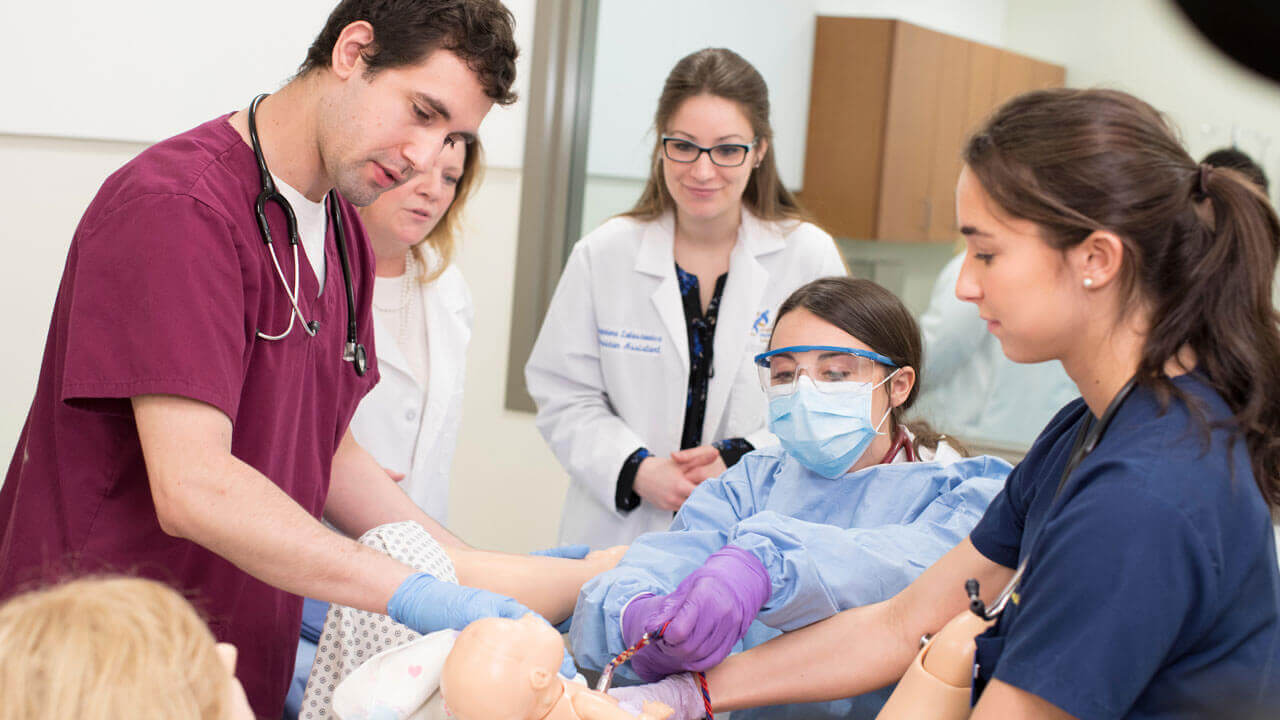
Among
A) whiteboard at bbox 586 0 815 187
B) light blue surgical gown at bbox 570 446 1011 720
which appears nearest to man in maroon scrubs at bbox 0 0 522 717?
light blue surgical gown at bbox 570 446 1011 720

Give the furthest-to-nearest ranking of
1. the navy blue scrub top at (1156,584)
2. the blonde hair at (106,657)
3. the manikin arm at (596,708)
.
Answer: the manikin arm at (596,708)
the navy blue scrub top at (1156,584)
the blonde hair at (106,657)

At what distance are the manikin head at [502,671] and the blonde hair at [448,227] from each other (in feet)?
4.37

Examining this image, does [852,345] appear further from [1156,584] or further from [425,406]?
[425,406]

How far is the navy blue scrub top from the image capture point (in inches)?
37.2

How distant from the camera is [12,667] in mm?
762

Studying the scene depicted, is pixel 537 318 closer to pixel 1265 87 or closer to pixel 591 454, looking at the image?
pixel 591 454

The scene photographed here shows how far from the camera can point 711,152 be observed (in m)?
2.27

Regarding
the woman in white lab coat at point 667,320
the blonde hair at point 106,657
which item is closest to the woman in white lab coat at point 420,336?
the woman in white lab coat at point 667,320

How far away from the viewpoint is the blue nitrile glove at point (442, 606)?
124 cm

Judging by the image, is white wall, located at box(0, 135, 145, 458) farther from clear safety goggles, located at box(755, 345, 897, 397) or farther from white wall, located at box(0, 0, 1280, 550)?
clear safety goggles, located at box(755, 345, 897, 397)

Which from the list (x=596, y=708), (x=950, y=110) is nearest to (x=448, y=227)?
(x=596, y=708)

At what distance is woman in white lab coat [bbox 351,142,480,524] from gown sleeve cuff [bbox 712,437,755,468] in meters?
0.61

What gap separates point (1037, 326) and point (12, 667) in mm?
907

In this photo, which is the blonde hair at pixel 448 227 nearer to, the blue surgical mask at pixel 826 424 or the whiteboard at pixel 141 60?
the whiteboard at pixel 141 60
